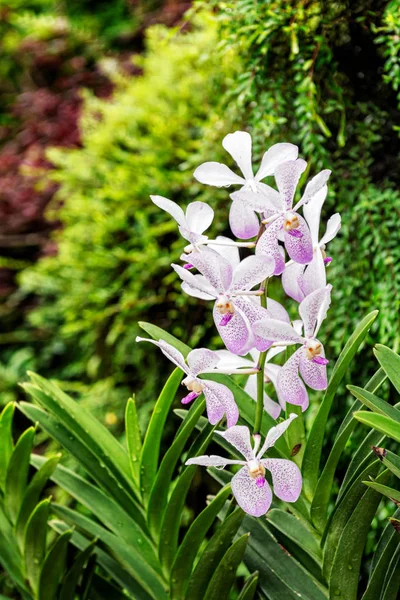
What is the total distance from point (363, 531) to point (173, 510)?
18 centimetres

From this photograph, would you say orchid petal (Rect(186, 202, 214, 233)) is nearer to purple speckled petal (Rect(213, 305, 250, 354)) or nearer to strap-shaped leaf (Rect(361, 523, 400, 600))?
purple speckled petal (Rect(213, 305, 250, 354))

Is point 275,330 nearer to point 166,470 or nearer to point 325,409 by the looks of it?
point 325,409

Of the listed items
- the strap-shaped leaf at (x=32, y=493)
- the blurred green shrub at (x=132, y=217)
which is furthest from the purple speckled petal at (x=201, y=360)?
the blurred green shrub at (x=132, y=217)

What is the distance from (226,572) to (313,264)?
275 millimetres

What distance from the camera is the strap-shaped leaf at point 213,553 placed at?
0.54 metres

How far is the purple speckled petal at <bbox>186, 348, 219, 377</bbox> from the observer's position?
0.48 meters

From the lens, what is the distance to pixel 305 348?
0.48m

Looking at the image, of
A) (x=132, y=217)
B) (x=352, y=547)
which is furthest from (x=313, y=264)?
(x=132, y=217)

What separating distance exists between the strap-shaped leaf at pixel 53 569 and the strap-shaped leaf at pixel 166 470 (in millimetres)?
84

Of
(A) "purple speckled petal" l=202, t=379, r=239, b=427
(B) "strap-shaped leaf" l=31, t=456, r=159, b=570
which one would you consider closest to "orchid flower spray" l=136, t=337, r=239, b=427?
(A) "purple speckled petal" l=202, t=379, r=239, b=427

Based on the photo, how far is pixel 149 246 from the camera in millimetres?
1177

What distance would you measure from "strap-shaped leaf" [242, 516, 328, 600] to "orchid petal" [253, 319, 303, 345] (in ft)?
0.73

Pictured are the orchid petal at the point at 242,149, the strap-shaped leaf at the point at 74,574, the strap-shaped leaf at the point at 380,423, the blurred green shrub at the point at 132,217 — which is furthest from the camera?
the blurred green shrub at the point at 132,217

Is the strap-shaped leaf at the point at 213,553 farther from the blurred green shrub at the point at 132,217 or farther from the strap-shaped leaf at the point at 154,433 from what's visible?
the blurred green shrub at the point at 132,217
